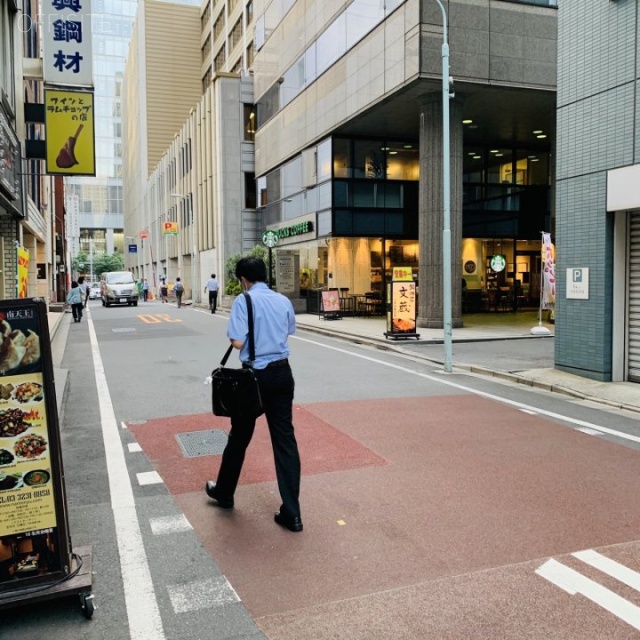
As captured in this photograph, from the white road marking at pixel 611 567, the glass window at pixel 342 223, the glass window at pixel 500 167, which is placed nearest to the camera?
the white road marking at pixel 611 567

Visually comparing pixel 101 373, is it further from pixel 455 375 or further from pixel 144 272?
pixel 144 272

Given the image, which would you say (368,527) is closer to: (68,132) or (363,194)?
(68,132)

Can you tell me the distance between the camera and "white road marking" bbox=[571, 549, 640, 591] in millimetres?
3844

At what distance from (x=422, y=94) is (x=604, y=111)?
1138 centimetres

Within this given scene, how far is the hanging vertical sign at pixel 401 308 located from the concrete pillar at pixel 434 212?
3.89m

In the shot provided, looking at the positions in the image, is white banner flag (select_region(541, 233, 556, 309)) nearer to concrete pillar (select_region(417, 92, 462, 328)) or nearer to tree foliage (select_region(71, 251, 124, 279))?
concrete pillar (select_region(417, 92, 462, 328))

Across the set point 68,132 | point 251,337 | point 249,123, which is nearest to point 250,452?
point 251,337

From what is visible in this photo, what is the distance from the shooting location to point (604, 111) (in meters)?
10.8

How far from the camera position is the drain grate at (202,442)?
22.0ft

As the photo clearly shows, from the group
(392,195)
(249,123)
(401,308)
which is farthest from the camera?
(249,123)

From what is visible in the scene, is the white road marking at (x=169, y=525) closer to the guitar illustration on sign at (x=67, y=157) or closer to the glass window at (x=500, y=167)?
the guitar illustration on sign at (x=67, y=157)

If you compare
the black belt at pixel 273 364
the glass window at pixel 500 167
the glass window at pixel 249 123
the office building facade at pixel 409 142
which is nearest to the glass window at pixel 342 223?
the office building facade at pixel 409 142

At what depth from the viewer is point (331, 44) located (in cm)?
2659

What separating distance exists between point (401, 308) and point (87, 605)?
14621mm
